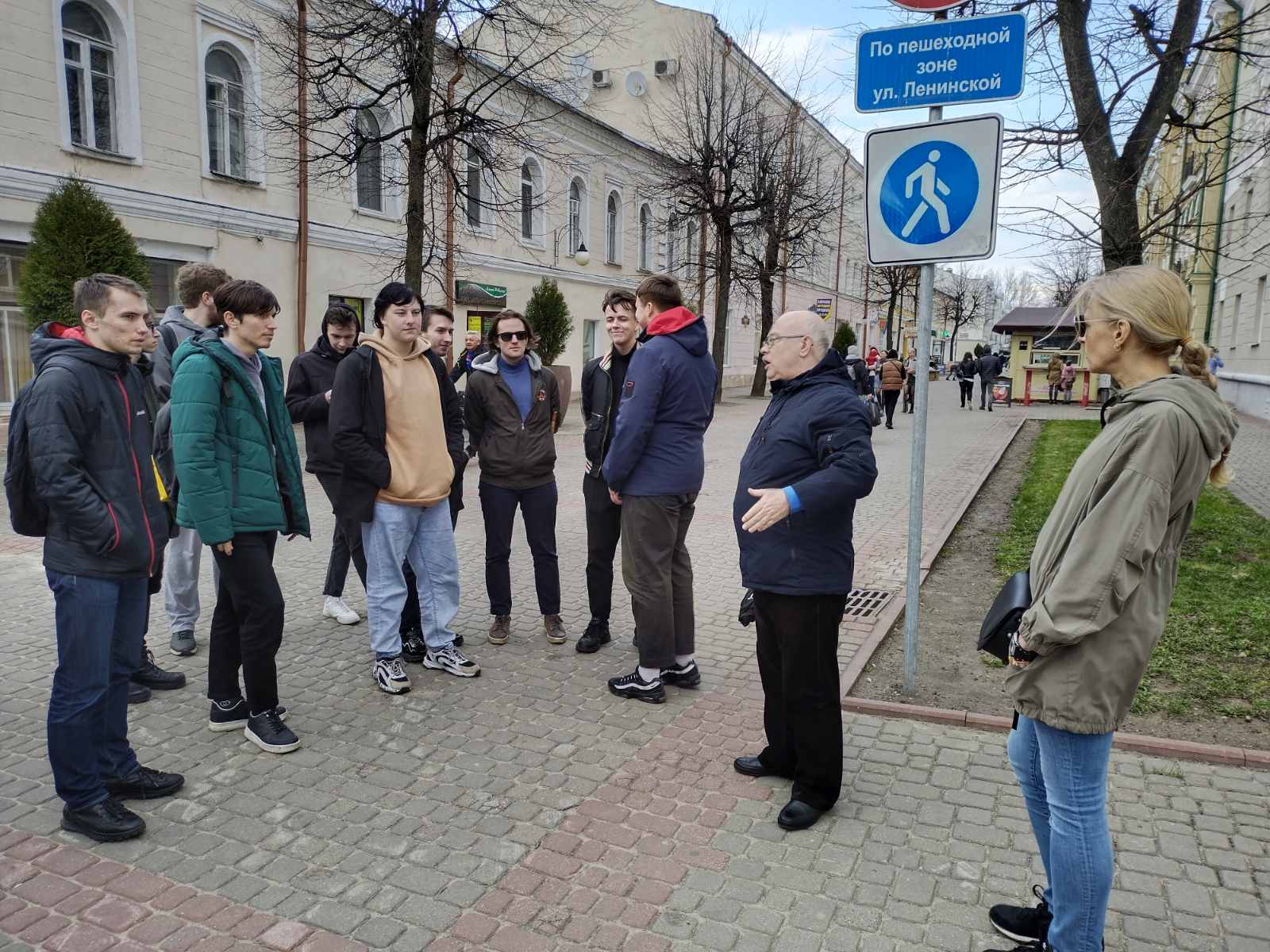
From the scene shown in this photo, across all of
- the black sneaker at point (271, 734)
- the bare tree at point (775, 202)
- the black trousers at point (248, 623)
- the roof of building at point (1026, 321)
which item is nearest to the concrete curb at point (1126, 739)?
the black sneaker at point (271, 734)

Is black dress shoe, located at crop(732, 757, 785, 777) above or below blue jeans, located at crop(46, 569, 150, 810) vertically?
below

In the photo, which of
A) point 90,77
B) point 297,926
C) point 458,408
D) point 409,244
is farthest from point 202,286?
point 90,77

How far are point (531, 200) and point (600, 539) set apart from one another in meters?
23.1

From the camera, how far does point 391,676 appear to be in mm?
4840

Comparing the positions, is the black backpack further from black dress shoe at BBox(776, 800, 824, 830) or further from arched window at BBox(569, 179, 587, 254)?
arched window at BBox(569, 179, 587, 254)

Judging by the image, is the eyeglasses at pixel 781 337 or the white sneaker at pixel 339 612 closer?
the eyeglasses at pixel 781 337

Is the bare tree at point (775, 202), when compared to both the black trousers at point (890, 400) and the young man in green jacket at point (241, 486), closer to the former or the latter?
the black trousers at point (890, 400)

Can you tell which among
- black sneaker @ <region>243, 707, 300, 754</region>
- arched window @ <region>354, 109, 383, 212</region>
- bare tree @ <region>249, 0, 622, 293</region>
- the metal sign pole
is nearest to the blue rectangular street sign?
the metal sign pole

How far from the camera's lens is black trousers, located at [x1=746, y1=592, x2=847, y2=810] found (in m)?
3.45

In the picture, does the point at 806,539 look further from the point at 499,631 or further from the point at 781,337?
the point at 499,631

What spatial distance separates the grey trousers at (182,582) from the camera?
17.5 feet

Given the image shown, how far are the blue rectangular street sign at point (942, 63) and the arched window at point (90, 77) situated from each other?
46.6ft

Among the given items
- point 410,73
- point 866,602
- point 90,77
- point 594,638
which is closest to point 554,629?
point 594,638

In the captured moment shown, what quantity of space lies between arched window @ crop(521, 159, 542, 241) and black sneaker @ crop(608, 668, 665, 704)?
2331cm
